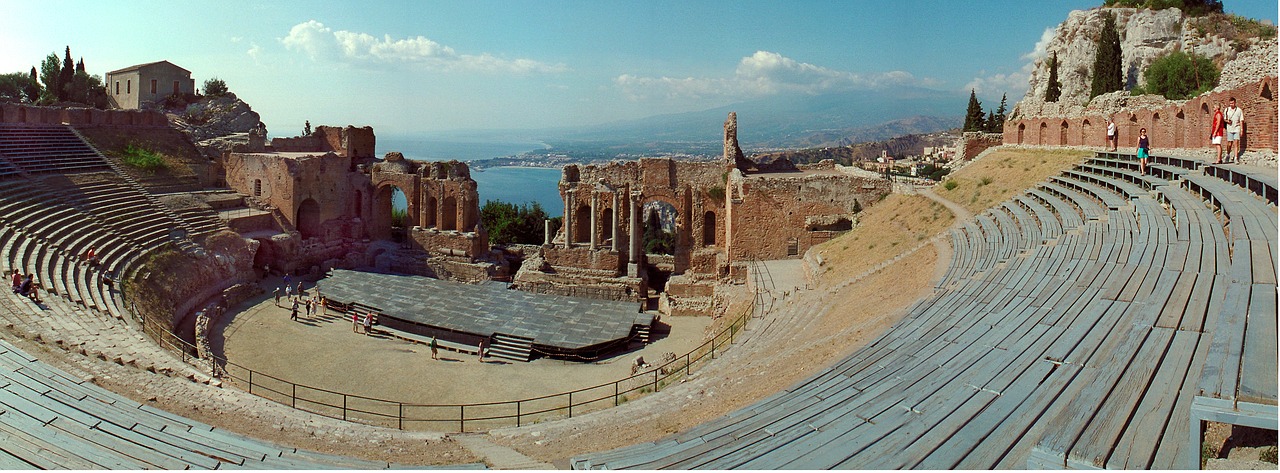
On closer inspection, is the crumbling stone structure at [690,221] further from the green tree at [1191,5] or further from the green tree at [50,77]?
the green tree at [50,77]

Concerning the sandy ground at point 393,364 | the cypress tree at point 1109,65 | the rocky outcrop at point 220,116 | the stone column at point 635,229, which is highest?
the cypress tree at point 1109,65

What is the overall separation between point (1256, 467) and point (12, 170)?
110ft

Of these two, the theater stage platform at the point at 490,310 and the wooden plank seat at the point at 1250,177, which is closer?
the wooden plank seat at the point at 1250,177

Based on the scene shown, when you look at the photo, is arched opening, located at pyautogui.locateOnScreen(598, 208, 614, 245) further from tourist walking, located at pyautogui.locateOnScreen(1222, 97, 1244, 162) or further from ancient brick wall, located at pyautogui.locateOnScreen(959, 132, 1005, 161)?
tourist walking, located at pyautogui.locateOnScreen(1222, 97, 1244, 162)

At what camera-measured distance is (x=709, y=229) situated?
3047 cm

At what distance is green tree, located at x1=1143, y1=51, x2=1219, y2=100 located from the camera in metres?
36.0

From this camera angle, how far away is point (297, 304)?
24.4 metres

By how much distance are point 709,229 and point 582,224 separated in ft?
18.1

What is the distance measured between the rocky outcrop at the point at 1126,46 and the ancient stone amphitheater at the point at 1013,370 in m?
14.3

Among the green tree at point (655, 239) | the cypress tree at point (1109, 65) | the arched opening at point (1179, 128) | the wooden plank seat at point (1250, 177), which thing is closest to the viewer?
the wooden plank seat at point (1250, 177)

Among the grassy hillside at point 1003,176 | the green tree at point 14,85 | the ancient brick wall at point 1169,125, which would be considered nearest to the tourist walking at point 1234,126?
the ancient brick wall at point 1169,125

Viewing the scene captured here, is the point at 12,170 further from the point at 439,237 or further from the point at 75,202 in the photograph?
the point at 439,237

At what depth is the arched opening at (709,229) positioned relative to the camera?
30261mm

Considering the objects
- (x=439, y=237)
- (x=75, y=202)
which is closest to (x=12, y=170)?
(x=75, y=202)
